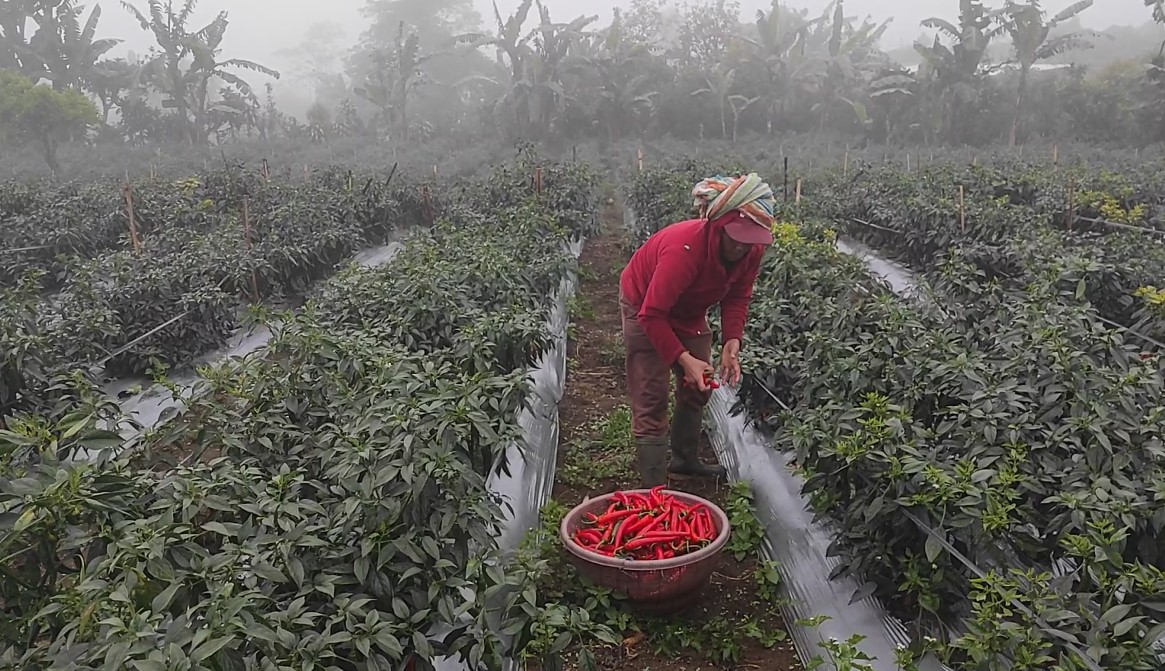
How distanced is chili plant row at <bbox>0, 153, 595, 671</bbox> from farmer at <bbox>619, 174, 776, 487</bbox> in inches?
28.1

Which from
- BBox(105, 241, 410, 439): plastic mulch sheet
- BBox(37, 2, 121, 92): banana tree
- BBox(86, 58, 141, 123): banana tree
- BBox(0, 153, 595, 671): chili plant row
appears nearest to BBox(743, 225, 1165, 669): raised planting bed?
BBox(0, 153, 595, 671): chili plant row

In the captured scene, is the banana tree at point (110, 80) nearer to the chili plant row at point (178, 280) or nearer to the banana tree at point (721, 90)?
the chili plant row at point (178, 280)

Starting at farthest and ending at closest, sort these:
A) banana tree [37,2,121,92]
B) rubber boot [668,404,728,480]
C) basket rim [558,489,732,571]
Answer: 1. banana tree [37,2,121,92]
2. rubber boot [668,404,728,480]
3. basket rim [558,489,732,571]

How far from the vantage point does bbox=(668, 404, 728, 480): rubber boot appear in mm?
4223

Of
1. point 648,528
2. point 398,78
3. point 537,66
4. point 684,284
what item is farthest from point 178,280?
point 398,78

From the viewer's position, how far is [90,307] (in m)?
5.67

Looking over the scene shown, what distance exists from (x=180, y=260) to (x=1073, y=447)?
20.6 feet

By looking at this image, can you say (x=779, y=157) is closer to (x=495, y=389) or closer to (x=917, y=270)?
(x=917, y=270)

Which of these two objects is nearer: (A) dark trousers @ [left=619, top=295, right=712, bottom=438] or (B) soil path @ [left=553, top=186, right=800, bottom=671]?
(B) soil path @ [left=553, top=186, right=800, bottom=671]

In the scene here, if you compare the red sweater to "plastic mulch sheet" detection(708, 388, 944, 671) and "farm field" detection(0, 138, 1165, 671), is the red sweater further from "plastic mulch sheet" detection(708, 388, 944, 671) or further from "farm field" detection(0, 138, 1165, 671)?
"plastic mulch sheet" detection(708, 388, 944, 671)

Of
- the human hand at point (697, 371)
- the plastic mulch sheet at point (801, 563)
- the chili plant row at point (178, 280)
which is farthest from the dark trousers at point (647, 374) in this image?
the chili plant row at point (178, 280)


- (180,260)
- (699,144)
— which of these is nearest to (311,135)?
(699,144)

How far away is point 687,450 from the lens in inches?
171

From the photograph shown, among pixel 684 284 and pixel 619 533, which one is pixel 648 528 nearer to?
pixel 619 533
